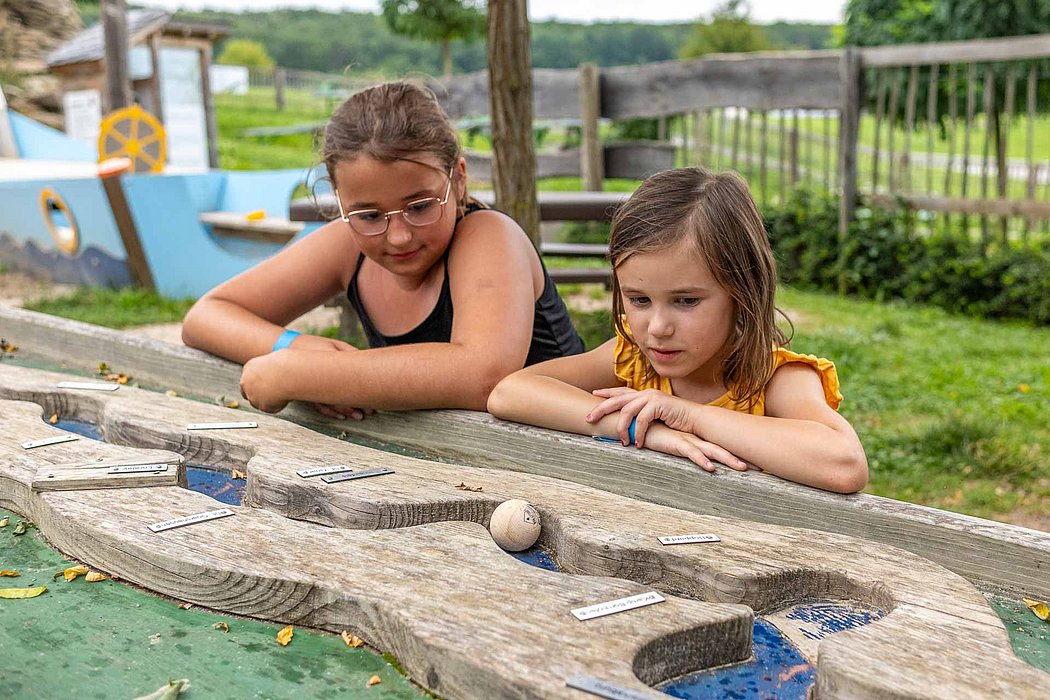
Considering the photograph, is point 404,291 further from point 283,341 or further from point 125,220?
point 125,220

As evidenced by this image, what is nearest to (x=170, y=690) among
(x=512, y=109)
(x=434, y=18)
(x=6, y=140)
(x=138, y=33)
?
(x=512, y=109)

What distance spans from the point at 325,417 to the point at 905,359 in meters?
4.51

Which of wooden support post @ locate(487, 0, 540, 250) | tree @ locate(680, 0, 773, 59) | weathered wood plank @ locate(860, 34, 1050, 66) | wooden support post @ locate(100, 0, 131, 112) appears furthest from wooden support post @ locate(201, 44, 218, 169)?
tree @ locate(680, 0, 773, 59)

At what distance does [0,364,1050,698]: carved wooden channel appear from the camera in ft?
3.40

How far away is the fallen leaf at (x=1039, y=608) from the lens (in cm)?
128

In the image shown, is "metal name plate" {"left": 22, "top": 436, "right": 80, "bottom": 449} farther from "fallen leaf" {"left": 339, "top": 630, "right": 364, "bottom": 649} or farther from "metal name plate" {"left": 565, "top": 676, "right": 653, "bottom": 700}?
"metal name plate" {"left": 565, "top": 676, "right": 653, "bottom": 700}

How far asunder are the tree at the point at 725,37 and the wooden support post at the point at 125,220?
24.5 meters

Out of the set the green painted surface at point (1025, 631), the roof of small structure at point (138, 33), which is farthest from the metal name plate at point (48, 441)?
the roof of small structure at point (138, 33)

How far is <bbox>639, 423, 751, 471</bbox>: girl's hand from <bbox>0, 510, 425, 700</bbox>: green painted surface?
0.66 metres

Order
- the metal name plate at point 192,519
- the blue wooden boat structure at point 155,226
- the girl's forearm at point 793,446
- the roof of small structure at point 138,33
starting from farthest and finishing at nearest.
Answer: the roof of small structure at point 138,33 → the blue wooden boat structure at point 155,226 → the girl's forearm at point 793,446 → the metal name plate at point 192,519

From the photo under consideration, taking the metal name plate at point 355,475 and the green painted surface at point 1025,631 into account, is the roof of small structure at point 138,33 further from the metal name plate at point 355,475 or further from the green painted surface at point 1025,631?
the green painted surface at point 1025,631

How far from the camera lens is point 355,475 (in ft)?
5.26

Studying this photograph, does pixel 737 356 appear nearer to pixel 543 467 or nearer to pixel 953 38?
Result: pixel 543 467

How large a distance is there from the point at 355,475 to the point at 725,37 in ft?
101
